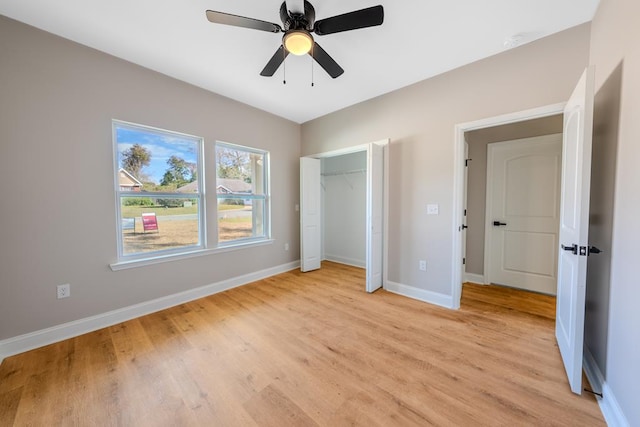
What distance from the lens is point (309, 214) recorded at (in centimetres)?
416

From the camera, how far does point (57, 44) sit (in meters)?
2.04

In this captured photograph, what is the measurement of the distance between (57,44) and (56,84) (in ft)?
1.15

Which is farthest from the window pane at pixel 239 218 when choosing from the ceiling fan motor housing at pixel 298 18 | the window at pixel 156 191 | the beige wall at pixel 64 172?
the ceiling fan motor housing at pixel 298 18

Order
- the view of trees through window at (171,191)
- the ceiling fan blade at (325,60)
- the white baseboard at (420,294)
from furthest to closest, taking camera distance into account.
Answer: the white baseboard at (420,294) → the view of trees through window at (171,191) → the ceiling fan blade at (325,60)

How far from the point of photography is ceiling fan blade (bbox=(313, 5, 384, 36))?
1475 mm

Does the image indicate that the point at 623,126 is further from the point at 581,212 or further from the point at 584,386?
the point at 584,386

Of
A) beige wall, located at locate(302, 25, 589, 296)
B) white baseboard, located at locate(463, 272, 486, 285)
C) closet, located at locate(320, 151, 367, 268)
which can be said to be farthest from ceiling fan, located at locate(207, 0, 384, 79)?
white baseboard, located at locate(463, 272, 486, 285)

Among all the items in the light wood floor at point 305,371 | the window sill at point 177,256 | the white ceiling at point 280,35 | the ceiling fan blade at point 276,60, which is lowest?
the light wood floor at point 305,371

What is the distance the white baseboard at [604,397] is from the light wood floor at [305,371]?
64 millimetres

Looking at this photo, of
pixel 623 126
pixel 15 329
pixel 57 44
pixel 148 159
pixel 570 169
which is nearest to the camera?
pixel 623 126

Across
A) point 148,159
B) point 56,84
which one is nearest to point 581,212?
point 148,159

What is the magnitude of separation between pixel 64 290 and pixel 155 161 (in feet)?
4.92

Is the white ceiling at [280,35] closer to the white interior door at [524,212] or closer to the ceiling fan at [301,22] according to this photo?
the ceiling fan at [301,22]

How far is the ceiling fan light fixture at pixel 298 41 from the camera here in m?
1.58
